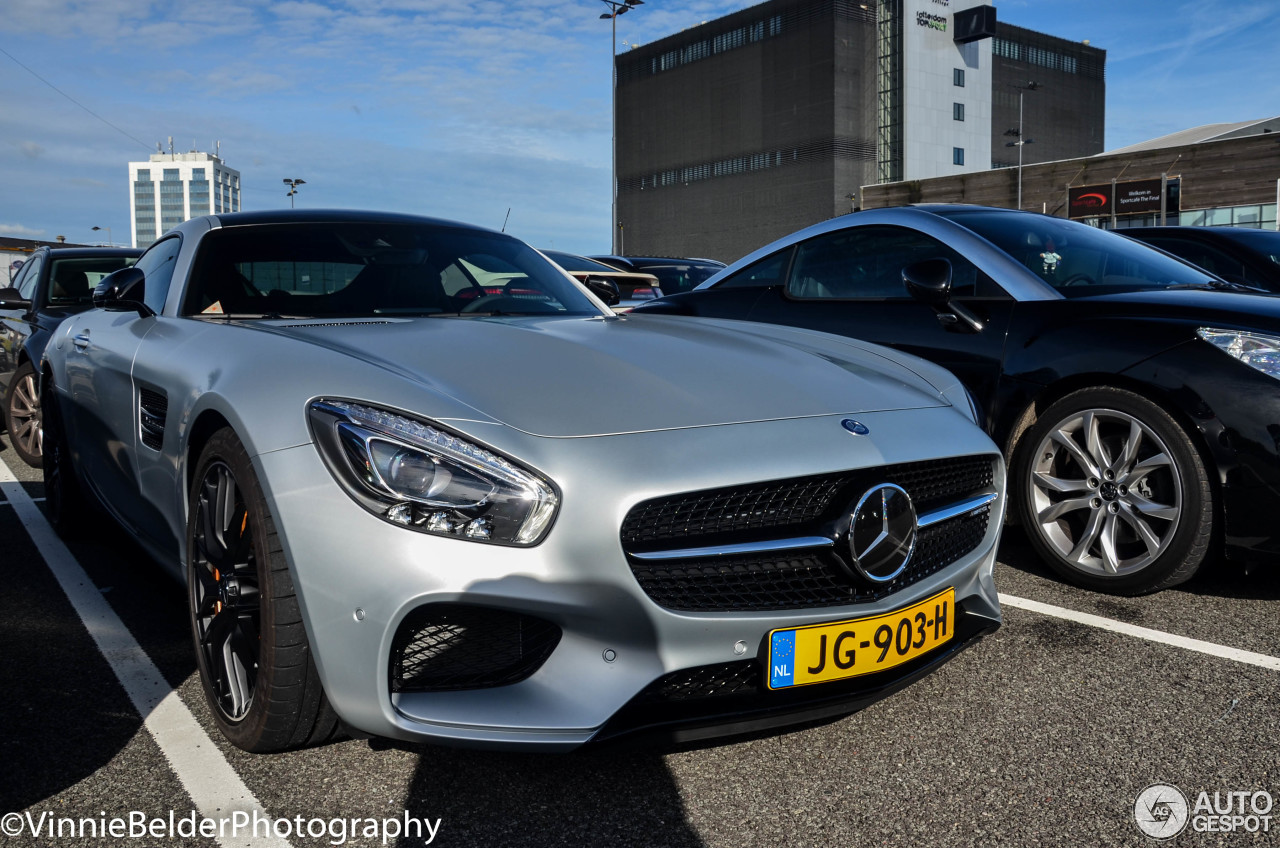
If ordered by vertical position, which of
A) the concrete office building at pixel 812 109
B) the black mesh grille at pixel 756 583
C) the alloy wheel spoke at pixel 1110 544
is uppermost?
the concrete office building at pixel 812 109

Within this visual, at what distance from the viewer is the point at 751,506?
2100mm

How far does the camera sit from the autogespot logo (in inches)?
79.9

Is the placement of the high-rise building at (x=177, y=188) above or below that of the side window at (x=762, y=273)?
above

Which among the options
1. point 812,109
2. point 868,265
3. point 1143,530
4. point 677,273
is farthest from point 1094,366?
point 812,109

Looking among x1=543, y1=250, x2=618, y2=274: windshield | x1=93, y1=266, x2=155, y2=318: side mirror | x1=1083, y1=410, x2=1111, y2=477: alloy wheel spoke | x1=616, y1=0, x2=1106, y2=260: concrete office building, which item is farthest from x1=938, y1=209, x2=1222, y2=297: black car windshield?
x1=616, y1=0, x2=1106, y2=260: concrete office building

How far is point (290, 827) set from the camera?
6.67ft

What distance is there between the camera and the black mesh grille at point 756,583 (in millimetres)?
1995

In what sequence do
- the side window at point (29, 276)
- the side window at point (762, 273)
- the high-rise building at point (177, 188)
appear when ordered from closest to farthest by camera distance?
the side window at point (762, 273)
the side window at point (29, 276)
the high-rise building at point (177, 188)

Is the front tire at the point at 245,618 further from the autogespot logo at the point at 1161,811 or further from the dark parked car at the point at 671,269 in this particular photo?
the dark parked car at the point at 671,269

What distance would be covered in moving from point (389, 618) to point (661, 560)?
0.52 meters

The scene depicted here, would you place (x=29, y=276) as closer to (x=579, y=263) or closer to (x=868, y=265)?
(x=868, y=265)

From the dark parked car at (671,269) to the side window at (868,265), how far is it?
778 cm

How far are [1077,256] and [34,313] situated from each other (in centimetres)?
619

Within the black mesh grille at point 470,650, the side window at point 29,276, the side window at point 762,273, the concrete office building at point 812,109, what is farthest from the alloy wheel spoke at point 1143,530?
the concrete office building at point 812,109
